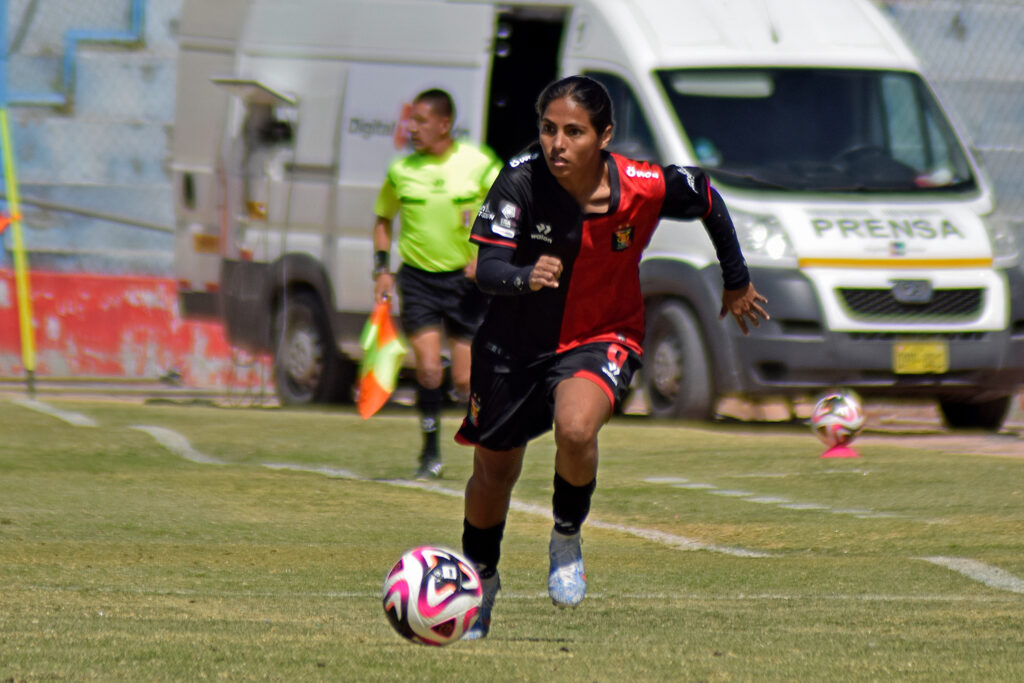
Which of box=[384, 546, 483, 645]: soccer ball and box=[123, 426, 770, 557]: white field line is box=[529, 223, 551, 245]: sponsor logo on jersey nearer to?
box=[384, 546, 483, 645]: soccer ball

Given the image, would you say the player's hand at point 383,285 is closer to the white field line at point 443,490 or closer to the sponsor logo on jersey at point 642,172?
the white field line at point 443,490

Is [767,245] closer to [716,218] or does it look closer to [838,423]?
[838,423]

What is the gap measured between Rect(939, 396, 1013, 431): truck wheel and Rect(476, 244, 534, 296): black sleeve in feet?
27.4

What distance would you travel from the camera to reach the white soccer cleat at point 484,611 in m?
5.47

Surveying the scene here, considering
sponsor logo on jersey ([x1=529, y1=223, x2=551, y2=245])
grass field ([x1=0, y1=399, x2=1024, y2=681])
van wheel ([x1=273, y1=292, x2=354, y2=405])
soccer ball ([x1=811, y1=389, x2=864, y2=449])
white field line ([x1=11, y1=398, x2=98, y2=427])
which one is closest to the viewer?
grass field ([x1=0, y1=399, x2=1024, y2=681])

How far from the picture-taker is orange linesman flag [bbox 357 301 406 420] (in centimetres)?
1074

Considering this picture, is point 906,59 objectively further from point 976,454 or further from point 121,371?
point 121,371

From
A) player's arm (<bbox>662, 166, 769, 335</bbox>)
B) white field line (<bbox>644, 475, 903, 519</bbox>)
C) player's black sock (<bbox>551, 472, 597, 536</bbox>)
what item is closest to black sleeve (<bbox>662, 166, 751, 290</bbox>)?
player's arm (<bbox>662, 166, 769, 335</bbox>)

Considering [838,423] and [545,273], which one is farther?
[838,423]

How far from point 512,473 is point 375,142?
328 inches

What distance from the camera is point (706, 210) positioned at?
19.5 ft

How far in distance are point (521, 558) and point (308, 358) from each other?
793 centimetres

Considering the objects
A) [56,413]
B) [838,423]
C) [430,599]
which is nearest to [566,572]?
[430,599]

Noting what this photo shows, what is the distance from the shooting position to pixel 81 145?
21234 millimetres
